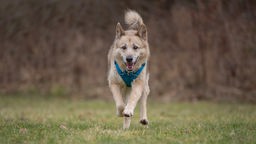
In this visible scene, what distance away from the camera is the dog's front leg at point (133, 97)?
8.15m

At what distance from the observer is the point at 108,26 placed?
20703mm

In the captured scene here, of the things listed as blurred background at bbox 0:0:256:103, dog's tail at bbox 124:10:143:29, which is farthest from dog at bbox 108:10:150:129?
blurred background at bbox 0:0:256:103

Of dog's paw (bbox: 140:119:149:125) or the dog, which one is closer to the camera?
the dog

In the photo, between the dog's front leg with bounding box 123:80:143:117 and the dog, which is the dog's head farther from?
the dog's front leg with bounding box 123:80:143:117

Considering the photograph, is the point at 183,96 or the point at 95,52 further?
the point at 95,52

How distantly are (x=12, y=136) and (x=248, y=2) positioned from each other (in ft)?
42.3

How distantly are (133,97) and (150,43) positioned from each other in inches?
453

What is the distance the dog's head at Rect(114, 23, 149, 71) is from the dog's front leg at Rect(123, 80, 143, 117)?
10.9 inches

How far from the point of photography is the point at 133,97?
27.5 feet

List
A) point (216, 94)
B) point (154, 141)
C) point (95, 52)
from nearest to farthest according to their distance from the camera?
point (154, 141) < point (216, 94) < point (95, 52)

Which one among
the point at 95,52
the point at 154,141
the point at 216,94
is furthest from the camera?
the point at 95,52

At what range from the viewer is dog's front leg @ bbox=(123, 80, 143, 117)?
321 inches

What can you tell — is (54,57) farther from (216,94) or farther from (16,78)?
(216,94)

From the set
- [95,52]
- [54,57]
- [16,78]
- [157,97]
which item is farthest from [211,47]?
[16,78]
